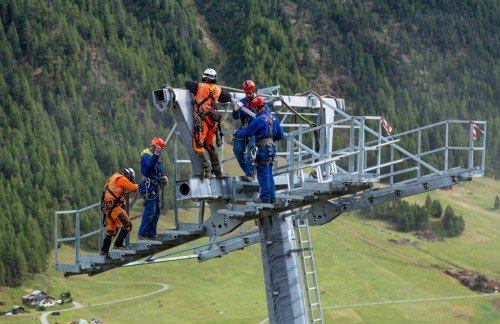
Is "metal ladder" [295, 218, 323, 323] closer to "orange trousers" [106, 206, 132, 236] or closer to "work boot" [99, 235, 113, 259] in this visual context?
"orange trousers" [106, 206, 132, 236]

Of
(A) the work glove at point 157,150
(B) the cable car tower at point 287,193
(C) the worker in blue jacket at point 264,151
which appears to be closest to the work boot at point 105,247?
(B) the cable car tower at point 287,193

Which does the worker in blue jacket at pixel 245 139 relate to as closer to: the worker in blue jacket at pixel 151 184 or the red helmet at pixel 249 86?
the red helmet at pixel 249 86

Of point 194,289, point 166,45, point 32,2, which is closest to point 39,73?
point 32,2

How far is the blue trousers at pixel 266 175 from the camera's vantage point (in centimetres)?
2489

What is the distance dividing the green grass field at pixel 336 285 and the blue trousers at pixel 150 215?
5124 cm

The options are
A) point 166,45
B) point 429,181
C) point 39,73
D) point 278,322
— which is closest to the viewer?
point 429,181

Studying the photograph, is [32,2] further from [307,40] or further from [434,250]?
[434,250]

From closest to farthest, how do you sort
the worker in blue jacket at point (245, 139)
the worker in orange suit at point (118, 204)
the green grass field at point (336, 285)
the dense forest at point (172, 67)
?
the worker in blue jacket at point (245, 139) < the worker in orange suit at point (118, 204) < the green grass field at point (336, 285) < the dense forest at point (172, 67)

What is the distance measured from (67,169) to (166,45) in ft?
179

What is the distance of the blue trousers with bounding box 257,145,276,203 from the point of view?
24.9m

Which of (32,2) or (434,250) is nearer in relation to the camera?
(434,250)

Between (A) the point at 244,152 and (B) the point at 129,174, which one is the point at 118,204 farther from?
(A) the point at 244,152

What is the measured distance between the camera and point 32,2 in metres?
153

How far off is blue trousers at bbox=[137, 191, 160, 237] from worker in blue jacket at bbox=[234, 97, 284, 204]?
285 centimetres
